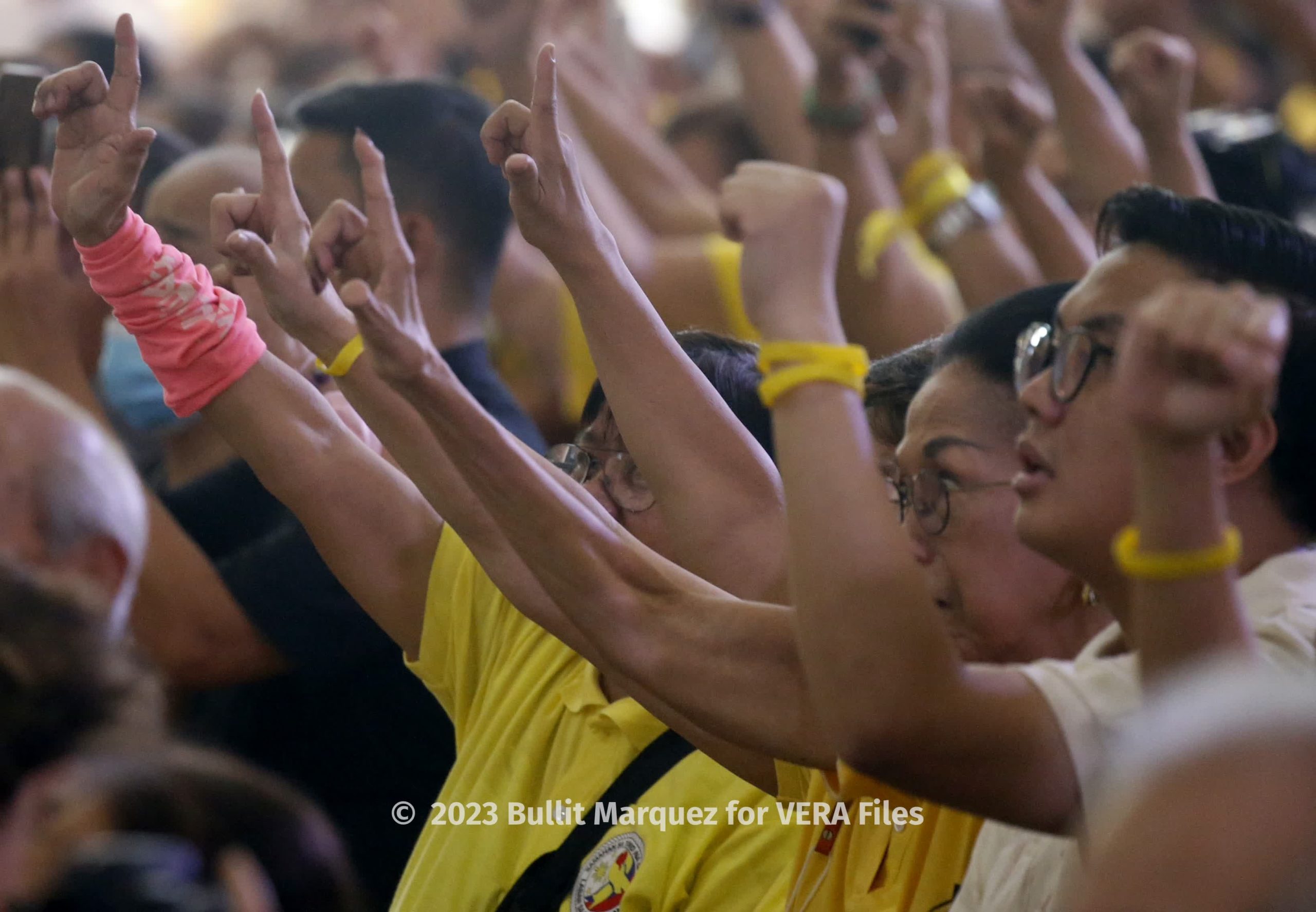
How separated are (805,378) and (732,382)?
0.72 metres

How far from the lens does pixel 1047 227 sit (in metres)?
2.76

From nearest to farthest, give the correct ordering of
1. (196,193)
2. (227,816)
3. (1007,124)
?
(227,816) → (196,193) → (1007,124)

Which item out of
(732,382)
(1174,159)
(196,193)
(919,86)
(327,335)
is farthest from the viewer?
(919,86)

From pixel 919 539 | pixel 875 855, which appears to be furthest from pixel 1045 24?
pixel 875 855

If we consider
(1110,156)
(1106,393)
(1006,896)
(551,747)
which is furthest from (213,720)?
(1110,156)

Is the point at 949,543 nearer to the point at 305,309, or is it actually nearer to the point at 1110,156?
the point at 305,309

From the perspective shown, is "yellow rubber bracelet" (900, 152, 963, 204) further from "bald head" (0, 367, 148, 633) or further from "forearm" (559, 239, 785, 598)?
"bald head" (0, 367, 148, 633)

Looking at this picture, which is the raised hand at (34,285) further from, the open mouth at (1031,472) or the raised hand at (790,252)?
the open mouth at (1031,472)

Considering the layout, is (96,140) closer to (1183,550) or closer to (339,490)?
(339,490)

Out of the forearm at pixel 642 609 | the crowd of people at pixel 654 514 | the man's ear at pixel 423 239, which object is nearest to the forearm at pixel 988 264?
the crowd of people at pixel 654 514

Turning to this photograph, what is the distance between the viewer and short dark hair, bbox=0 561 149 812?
1.04m

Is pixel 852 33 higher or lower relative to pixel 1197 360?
lower

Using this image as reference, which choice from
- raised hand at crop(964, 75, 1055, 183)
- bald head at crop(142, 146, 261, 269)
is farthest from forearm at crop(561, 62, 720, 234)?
bald head at crop(142, 146, 261, 269)

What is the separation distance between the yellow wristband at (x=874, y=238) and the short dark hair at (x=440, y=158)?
2.68ft
